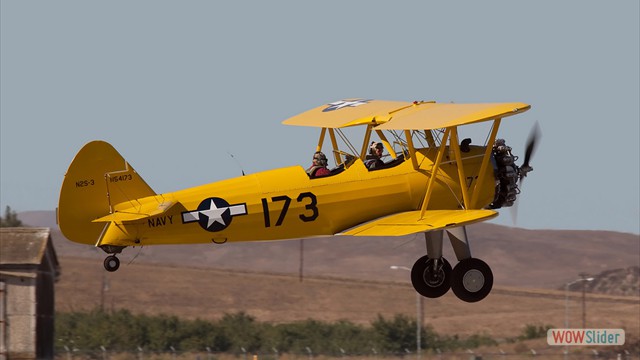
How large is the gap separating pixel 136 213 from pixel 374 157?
441 cm

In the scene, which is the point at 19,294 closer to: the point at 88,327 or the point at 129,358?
the point at 129,358

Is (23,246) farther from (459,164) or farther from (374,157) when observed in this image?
(459,164)

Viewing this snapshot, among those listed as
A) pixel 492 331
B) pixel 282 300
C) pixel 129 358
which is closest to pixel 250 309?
pixel 282 300

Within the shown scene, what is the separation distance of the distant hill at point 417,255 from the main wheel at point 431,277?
116001mm

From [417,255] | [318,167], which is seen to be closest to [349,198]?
[318,167]

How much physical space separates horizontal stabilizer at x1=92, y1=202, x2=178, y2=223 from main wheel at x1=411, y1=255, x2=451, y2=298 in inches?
192

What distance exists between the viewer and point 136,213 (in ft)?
69.0

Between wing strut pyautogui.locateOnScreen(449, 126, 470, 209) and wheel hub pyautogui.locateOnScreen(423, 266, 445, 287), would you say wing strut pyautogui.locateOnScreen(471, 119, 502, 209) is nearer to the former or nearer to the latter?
wing strut pyautogui.locateOnScreen(449, 126, 470, 209)

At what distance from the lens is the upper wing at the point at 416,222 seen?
20.4 meters

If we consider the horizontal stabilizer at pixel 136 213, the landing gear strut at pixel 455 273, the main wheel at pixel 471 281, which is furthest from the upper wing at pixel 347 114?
the horizontal stabilizer at pixel 136 213

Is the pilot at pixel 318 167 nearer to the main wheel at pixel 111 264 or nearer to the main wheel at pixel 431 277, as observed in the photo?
the main wheel at pixel 431 277

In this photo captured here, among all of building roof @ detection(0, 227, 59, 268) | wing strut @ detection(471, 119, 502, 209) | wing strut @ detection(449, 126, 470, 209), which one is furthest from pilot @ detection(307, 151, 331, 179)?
building roof @ detection(0, 227, 59, 268)

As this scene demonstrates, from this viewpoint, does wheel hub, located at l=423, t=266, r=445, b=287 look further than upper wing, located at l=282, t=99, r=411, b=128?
Yes

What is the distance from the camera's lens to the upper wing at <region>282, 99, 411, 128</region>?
23.2 metres
